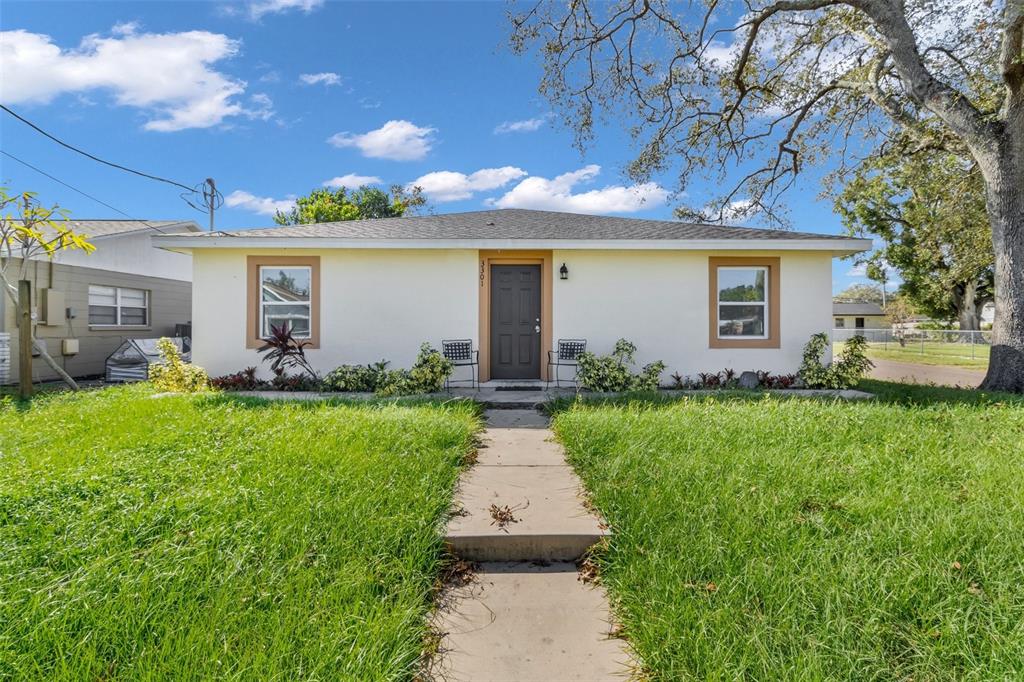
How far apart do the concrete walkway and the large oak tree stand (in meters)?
9.21

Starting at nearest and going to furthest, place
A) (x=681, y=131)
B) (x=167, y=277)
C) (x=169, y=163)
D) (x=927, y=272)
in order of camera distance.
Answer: (x=681, y=131) < (x=167, y=277) < (x=169, y=163) < (x=927, y=272)

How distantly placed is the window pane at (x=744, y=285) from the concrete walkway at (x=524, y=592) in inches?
235

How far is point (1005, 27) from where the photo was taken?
7828 mm

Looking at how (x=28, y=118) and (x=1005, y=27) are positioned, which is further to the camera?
(x=28, y=118)

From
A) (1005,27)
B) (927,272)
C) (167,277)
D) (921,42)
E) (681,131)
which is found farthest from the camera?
(927,272)

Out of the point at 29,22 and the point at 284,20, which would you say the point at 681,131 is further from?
the point at 29,22

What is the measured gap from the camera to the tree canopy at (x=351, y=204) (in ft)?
83.4

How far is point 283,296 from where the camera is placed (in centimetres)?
816

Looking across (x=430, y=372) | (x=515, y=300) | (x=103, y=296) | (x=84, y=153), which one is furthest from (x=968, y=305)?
(x=84, y=153)

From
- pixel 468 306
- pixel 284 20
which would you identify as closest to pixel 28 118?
pixel 284 20

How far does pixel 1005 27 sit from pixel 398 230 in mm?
11103

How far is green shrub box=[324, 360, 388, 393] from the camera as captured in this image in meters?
7.51

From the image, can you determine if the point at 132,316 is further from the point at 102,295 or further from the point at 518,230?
the point at 518,230

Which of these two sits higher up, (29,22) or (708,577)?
(29,22)
